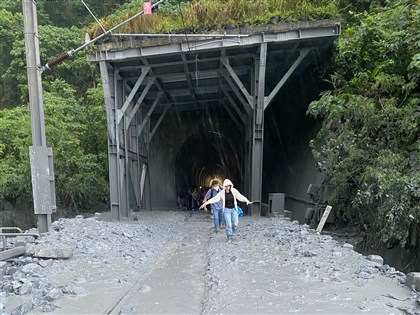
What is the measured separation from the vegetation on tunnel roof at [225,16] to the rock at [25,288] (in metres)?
9.79

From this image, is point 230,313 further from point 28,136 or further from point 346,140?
point 28,136

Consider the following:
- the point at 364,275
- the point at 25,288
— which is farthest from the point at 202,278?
the point at 25,288

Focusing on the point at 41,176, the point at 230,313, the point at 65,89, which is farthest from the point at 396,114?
the point at 65,89

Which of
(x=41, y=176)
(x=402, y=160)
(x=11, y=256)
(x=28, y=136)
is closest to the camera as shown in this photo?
(x=11, y=256)

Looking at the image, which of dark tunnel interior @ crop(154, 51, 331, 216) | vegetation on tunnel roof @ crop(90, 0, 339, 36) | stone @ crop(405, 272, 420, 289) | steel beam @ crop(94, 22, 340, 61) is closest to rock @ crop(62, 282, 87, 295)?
stone @ crop(405, 272, 420, 289)

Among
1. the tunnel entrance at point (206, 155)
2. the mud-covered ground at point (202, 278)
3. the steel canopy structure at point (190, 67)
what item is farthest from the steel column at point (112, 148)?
the tunnel entrance at point (206, 155)

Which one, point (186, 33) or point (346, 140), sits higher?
point (186, 33)

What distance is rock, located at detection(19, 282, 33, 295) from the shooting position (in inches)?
190

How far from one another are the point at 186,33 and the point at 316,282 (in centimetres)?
972

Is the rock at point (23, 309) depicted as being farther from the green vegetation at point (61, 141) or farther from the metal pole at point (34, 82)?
the green vegetation at point (61, 141)

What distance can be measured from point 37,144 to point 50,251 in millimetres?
2714

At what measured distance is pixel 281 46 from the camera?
1323cm

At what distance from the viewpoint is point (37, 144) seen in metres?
7.96

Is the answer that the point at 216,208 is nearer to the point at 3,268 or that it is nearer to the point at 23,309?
the point at 3,268
